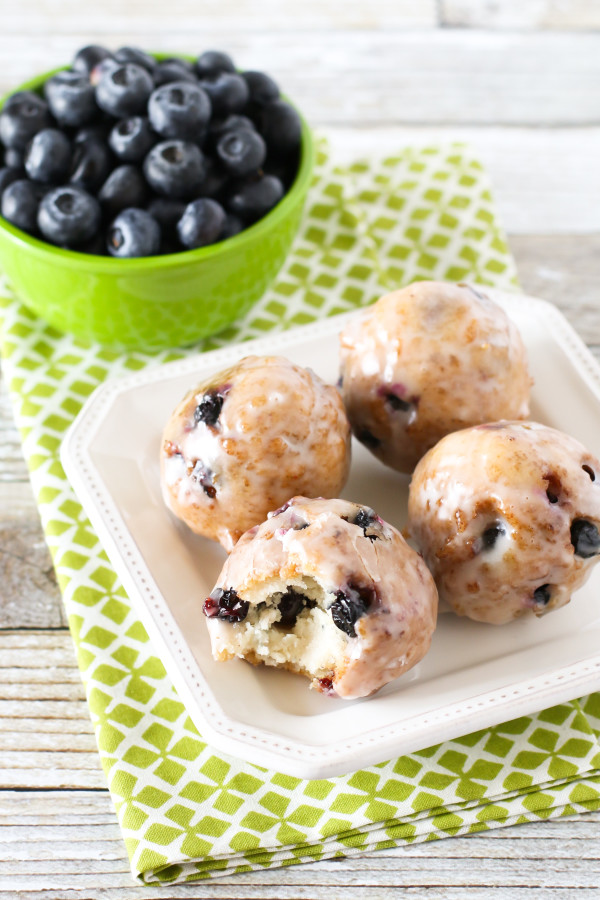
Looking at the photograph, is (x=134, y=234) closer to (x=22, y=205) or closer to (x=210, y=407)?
(x=22, y=205)

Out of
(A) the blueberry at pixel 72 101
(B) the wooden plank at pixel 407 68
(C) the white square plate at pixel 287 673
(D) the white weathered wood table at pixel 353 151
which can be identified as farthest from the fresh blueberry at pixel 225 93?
(B) the wooden plank at pixel 407 68

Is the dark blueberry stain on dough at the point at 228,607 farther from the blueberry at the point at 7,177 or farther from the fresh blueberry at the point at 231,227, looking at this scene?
the blueberry at the point at 7,177

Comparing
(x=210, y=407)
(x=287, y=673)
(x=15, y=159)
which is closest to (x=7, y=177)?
(x=15, y=159)

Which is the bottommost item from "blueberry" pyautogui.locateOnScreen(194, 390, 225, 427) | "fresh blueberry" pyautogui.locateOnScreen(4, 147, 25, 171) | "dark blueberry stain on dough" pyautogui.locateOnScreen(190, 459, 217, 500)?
"dark blueberry stain on dough" pyautogui.locateOnScreen(190, 459, 217, 500)

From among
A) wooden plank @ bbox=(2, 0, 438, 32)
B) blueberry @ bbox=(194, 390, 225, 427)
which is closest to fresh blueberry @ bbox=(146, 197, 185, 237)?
blueberry @ bbox=(194, 390, 225, 427)

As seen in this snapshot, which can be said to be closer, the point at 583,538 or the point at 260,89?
the point at 583,538

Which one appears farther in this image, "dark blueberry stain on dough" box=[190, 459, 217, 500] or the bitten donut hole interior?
"dark blueberry stain on dough" box=[190, 459, 217, 500]

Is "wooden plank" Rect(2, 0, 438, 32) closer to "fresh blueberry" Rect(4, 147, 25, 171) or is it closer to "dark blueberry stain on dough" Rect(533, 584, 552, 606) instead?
"fresh blueberry" Rect(4, 147, 25, 171)
